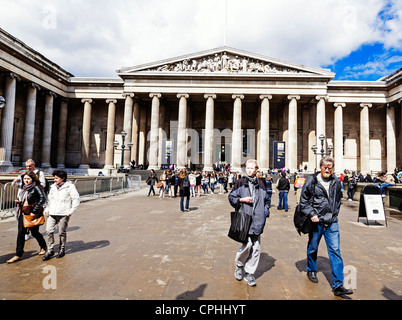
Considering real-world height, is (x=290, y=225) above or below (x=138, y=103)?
below

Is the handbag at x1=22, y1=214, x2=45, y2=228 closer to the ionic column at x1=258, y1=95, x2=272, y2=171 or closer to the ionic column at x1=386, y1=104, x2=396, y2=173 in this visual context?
the ionic column at x1=258, y1=95, x2=272, y2=171

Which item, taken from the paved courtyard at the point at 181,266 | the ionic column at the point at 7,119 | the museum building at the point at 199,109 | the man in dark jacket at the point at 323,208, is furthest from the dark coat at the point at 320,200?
the ionic column at the point at 7,119

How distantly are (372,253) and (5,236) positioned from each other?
347 inches

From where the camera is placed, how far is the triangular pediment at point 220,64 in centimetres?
3170

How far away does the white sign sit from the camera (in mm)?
8469

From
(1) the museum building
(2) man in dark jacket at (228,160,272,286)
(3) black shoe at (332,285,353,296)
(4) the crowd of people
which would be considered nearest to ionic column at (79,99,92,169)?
(1) the museum building

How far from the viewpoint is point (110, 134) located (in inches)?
1358

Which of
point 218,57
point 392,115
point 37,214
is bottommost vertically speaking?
point 37,214

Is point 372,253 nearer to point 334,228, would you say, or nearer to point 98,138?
point 334,228

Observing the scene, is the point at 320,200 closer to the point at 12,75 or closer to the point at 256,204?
the point at 256,204

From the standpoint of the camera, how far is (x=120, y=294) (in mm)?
3447

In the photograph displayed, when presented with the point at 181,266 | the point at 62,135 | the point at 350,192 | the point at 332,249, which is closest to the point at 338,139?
the point at 350,192

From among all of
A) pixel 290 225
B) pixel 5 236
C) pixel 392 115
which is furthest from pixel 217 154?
pixel 5 236

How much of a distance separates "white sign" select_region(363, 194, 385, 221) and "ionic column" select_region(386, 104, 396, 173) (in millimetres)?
29639
